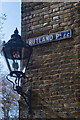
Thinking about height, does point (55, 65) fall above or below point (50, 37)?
below

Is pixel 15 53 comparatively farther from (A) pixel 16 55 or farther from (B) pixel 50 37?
(B) pixel 50 37

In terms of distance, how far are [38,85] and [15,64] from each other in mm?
804

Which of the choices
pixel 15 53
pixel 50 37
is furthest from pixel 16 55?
pixel 50 37

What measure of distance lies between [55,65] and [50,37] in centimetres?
57

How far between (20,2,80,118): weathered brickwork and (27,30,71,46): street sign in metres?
0.07

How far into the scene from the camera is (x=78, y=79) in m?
5.08

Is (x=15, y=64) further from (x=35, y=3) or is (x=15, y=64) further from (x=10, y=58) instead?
(x=35, y=3)

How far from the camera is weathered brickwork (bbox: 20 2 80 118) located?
16.8 feet

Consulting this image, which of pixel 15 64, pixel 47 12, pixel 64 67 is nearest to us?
pixel 15 64

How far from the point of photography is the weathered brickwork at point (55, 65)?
512 centimetres

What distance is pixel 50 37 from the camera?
5613 mm

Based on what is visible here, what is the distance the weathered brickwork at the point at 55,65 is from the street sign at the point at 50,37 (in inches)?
2.6

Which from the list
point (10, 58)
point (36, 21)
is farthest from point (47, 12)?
point (10, 58)

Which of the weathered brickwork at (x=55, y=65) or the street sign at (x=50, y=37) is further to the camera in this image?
the street sign at (x=50, y=37)
